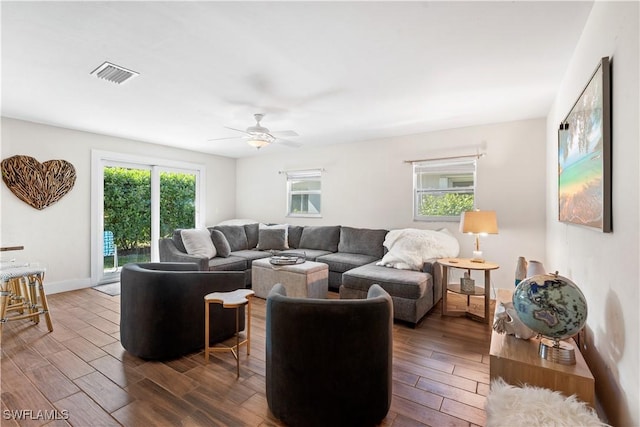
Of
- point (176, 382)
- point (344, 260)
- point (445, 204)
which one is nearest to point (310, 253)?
point (344, 260)

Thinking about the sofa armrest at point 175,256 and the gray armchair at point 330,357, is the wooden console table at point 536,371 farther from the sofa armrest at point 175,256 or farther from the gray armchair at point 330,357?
the sofa armrest at point 175,256

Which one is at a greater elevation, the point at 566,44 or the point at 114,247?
the point at 566,44

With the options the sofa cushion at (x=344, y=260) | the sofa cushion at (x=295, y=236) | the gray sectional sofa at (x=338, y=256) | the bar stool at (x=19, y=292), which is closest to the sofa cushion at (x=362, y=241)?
the gray sectional sofa at (x=338, y=256)

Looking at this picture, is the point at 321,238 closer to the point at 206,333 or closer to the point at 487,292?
the point at 487,292

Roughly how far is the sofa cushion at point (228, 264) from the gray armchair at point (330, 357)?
2.67 metres

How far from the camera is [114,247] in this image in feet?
15.7

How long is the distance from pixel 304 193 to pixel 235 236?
159 centimetres

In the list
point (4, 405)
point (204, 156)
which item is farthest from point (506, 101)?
point (204, 156)

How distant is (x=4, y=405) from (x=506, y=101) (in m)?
4.79

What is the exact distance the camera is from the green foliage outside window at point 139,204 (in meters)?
4.75

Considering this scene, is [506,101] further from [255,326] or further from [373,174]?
[255,326]

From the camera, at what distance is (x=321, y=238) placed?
4.96 m

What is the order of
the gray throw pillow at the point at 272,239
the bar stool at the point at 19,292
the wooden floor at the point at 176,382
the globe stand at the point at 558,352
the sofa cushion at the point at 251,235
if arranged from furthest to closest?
the sofa cushion at the point at 251,235, the gray throw pillow at the point at 272,239, the bar stool at the point at 19,292, the wooden floor at the point at 176,382, the globe stand at the point at 558,352

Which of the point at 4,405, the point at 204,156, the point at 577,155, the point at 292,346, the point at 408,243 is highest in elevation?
the point at 204,156
